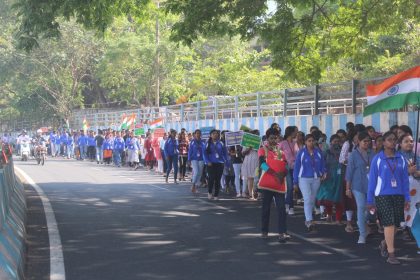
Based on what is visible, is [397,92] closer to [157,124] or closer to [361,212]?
[361,212]

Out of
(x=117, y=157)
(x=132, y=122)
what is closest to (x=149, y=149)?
(x=117, y=157)

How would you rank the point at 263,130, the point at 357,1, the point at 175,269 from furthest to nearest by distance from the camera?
the point at 263,130
the point at 357,1
the point at 175,269

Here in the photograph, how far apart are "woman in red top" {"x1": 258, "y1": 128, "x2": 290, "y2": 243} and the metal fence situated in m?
6.20

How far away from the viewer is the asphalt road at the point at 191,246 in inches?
350

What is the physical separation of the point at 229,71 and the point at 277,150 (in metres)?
33.3

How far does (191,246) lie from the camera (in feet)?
35.2

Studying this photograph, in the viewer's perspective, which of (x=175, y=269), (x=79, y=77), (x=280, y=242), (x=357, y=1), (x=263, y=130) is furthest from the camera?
(x=79, y=77)

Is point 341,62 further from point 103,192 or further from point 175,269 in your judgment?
point 175,269

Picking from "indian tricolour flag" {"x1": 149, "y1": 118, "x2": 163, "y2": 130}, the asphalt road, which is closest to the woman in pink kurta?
"indian tricolour flag" {"x1": 149, "y1": 118, "x2": 163, "y2": 130}

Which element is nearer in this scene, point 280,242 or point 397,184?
point 397,184

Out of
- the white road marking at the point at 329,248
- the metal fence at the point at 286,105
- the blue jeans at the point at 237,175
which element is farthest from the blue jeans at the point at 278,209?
the blue jeans at the point at 237,175

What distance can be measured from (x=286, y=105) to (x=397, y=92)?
1155cm

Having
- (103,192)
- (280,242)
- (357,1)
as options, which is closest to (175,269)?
(280,242)

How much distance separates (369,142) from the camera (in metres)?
11.5
